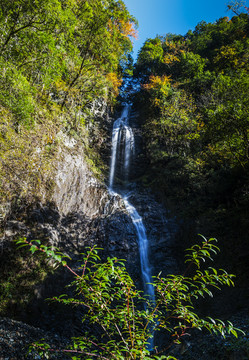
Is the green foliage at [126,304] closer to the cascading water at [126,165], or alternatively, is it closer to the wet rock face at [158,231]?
the cascading water at [126,165]

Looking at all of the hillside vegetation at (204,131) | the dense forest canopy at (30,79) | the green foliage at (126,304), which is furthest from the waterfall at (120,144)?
the green foliage at (126,304)

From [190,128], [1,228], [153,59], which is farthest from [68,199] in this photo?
[153,59]

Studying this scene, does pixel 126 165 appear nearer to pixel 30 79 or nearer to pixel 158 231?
pixel 158 231

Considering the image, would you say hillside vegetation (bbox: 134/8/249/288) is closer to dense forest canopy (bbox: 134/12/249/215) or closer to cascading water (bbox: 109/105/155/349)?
dense forest canopy (bbox: 134/12/249/215)

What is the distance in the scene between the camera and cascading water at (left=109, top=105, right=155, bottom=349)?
32.7ft

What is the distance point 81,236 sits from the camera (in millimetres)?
9594

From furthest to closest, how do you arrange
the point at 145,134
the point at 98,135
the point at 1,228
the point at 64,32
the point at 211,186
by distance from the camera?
1. the point at 145,134
2. the point at 98,135
3. the point at 211,186
4. the point at 64,32
5. the point at 1,228

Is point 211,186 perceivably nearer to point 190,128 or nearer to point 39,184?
point 190,128

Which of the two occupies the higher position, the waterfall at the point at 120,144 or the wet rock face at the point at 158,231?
the waterfall at the point at 120,144

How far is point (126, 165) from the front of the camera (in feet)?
57.7

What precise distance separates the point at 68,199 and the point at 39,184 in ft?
6.56

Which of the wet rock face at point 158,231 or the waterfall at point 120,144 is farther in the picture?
the waterfall at point 120,144

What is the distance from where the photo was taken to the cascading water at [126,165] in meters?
9.98

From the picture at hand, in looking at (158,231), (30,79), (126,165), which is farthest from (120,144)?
Result: (30,79)
